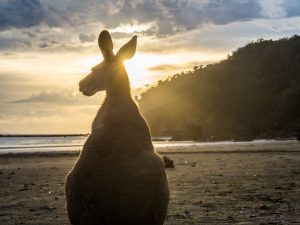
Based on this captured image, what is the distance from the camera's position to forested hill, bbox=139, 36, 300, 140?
10912 centimetres

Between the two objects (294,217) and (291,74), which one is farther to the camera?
(291,74)

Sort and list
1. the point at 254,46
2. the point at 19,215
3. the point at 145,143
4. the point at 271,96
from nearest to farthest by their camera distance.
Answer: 1. the point at 145,143
2. the point at 19,215
3. the point at 271,96
4. the point at 254,46

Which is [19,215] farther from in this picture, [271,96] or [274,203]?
[271,96]

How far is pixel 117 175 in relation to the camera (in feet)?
18.6

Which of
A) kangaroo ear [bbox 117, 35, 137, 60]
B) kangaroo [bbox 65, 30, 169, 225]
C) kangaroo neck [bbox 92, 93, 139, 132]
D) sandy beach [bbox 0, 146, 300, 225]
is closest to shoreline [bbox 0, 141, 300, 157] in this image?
sandy beach [bbox 0, 146, 300, 225]

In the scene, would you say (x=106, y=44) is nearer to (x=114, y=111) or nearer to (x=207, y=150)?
(x=114, y=111)

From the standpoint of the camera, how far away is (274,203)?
11633 millimetres

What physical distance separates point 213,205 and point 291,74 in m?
121

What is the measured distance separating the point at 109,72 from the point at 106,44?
0.45 m

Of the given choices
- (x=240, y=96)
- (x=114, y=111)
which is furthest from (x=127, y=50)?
(x=240, y=96)

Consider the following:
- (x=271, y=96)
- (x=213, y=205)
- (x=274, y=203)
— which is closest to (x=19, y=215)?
(x=213, y=205)

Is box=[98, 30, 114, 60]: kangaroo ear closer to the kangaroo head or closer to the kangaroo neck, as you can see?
the kangaroo head

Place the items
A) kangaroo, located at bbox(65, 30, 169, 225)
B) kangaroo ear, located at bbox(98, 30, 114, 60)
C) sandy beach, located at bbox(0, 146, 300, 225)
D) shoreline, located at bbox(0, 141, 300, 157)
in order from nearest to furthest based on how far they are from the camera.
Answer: kangaroo, located at bbox(65, 30, 169, 225) → kangaroo ear, located at bbox(98, 30, 114, 60) → sandy beach, located at bbox(0, 146, 300, 225) → shoreline, located at bbox(0, 141, 300, 157)

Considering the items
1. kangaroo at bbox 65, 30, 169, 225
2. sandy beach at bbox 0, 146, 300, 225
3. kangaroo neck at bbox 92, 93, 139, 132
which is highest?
kangaroo neck at bbox 92, 93, 139, 132
